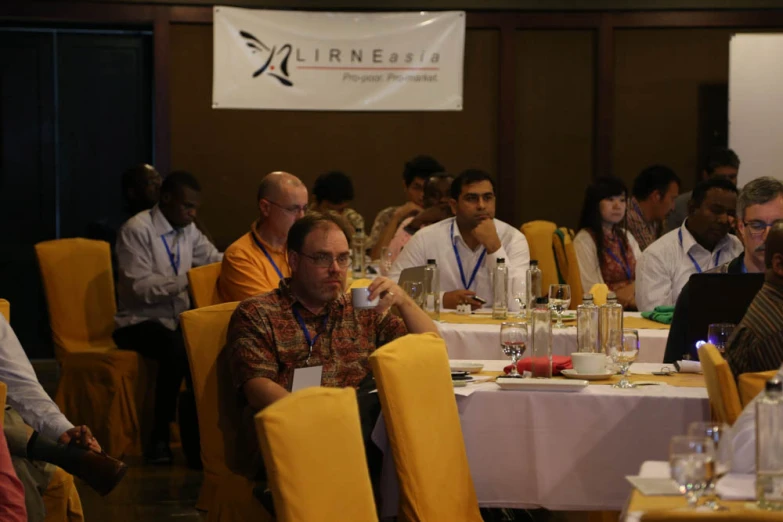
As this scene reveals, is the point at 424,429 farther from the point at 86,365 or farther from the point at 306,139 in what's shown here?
the point at 306,139

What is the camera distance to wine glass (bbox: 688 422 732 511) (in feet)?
7.63

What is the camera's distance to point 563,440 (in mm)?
3762

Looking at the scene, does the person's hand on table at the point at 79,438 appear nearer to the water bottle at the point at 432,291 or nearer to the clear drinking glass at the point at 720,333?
the clear drinking glass at the point at 720,333

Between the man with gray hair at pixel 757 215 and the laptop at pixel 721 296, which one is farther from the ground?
the man with gray hair at pixel 757 215

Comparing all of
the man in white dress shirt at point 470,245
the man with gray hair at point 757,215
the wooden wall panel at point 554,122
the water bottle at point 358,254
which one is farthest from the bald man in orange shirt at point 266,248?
the wooden wall panel at point 554,122

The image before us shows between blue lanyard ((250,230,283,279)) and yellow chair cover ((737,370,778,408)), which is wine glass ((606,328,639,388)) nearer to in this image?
yellow chair cover ((737,370,778,408))

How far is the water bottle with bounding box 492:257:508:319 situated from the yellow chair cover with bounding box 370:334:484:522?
7.50 feet

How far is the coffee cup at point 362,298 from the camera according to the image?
12.9ft

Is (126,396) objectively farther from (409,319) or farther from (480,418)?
(480,418)

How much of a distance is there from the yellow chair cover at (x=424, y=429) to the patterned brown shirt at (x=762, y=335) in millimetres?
834

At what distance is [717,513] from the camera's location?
7.37ft

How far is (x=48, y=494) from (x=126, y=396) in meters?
2.62

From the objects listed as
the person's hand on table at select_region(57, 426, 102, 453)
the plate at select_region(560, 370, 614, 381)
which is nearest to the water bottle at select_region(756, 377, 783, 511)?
the plate at select_region(560, 370, 614, 381)

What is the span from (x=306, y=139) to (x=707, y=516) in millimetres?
7394
